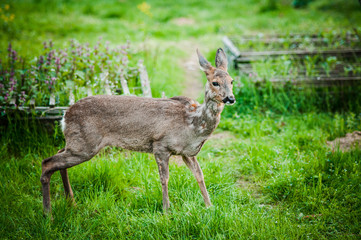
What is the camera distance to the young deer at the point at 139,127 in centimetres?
375

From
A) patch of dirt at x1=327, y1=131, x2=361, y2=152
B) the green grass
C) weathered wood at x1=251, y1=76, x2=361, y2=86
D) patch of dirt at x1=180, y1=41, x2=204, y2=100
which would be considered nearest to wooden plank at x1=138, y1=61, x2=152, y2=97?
patch of dirt at x1=180, y1=41, x2=204, y2=100

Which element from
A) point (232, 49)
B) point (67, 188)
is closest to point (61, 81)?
point (67, 188)

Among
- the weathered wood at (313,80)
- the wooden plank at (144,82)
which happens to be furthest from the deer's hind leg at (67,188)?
the weathered wood at (313,80)

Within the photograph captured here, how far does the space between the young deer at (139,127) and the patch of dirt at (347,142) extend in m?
2.28

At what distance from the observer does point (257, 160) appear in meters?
5.00

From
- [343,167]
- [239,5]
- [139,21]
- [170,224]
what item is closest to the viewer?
[170,224]

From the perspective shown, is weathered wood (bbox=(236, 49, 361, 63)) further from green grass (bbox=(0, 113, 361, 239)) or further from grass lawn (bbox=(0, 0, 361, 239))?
green grass (bbox=(0, 113, 361, 239))

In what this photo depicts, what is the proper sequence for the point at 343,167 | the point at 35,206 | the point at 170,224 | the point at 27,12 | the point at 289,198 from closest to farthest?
the point at 170,224 < the point at 35,206 < the point at 289,198 < the point at 343,167 < the point at 27,12

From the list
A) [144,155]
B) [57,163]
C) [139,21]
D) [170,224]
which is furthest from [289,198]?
[139,21]

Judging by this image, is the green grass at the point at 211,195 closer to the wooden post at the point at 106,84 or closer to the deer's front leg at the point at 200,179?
the deer's front leg at the point at 200,179

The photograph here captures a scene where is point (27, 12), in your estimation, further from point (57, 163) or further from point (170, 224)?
point (170, 224)

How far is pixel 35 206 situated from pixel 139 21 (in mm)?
8941

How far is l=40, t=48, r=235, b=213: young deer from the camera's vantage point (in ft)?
12.3

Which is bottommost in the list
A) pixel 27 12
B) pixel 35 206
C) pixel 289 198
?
pixel 289 198
